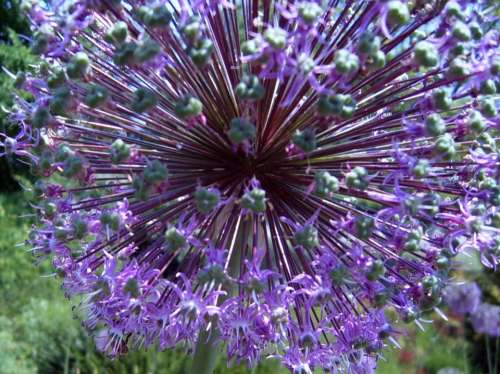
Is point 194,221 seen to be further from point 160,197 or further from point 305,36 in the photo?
point 305,36

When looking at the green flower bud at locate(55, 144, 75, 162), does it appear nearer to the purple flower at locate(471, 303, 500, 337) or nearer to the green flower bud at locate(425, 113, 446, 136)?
the green flower bud at locate(425, 113, 446, 136)

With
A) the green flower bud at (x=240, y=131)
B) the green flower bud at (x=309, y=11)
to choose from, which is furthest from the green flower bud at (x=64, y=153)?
the green flower bud at (x=309, y=11)

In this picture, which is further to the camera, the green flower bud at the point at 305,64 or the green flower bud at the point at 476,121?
the green flower bud at the point at 476,121

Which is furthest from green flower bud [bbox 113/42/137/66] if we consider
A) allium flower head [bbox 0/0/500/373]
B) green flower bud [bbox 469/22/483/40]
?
green flower bud [bbox 469/22/483/40]

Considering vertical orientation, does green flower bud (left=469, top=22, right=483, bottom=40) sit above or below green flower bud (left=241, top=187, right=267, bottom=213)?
Answer: above

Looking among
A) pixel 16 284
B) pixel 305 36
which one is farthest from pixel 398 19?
pixel 16 284

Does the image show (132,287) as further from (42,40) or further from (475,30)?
(475,30)

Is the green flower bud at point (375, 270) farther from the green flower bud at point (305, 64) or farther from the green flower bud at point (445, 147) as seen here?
the green flower bud at point (305, 64)
